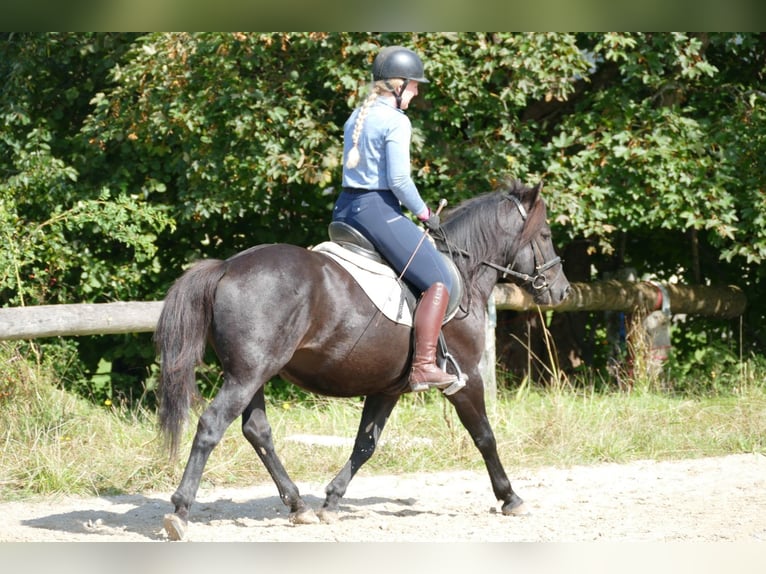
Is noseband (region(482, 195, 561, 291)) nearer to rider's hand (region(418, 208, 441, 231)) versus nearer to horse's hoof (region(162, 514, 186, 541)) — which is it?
rider's hand (region(418, 208, 441, 231))

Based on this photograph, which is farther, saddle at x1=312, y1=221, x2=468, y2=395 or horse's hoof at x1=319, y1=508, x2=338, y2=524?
horse's hoof at x1=319, y1=508, x2=338, y2=524

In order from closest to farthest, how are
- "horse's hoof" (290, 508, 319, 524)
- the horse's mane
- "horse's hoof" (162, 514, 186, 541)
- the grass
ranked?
"horse's hoof" (162, 514, 186, 541)
"horse's hoof" (290, 508, 319, 524)
the horse's mane
the grass

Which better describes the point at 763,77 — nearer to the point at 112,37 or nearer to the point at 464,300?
the point at 464,300

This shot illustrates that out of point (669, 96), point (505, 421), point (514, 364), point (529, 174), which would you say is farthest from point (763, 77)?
point (505, 421)

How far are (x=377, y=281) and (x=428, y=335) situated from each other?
1.41 ft

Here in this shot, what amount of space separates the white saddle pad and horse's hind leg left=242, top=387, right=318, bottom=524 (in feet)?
2.92

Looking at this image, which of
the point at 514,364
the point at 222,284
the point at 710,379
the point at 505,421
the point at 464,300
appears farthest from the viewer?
the point at 514,364

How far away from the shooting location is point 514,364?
460 inches

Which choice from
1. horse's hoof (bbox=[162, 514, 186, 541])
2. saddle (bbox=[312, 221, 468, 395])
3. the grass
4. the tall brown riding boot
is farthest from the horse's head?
horse's hoof (bbox=[162, 514, 186, 541])

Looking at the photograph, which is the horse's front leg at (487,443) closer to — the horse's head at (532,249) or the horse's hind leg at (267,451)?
the horse's head at (532,249)

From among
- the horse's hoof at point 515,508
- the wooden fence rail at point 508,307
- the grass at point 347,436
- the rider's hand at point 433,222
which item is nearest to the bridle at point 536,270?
the rider's hand at point 433,222

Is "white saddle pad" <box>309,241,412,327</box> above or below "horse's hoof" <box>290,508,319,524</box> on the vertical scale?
above

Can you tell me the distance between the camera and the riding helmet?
5.46m

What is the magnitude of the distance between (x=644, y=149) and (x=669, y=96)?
3.14ft
